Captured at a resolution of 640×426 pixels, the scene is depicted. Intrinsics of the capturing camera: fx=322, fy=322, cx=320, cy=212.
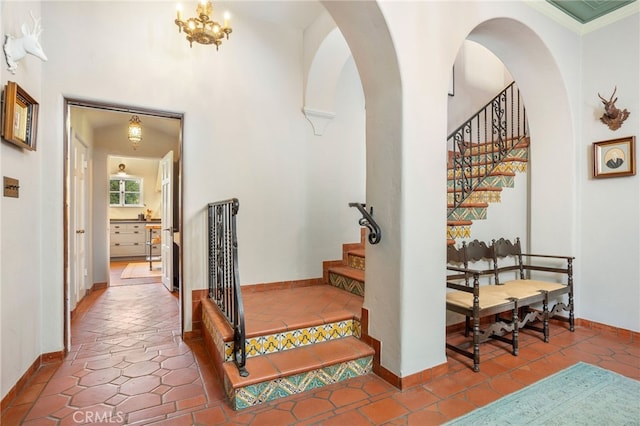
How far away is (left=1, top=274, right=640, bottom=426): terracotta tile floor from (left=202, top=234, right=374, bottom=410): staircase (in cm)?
8

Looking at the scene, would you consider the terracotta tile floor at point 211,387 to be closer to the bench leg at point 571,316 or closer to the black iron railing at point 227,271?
the bench leg at point 571,316

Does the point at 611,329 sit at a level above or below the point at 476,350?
below

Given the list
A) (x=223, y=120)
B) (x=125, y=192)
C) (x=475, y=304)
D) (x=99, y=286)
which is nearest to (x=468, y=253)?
(x=475, y=304)

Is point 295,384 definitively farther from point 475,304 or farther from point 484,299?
point 484,299

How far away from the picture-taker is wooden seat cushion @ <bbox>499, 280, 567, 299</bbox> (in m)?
2.82

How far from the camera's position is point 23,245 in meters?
2.21

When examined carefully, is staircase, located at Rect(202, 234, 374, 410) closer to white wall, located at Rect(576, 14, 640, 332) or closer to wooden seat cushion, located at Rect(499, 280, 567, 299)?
wooden seat cushion, located at Rect(499, 280, 567, 299)

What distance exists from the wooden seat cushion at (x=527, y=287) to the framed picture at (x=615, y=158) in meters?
1.17

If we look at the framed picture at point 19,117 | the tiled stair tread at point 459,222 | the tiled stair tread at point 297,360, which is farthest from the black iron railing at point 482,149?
the framed picture at point 19,117

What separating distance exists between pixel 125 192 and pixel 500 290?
30.7 ft

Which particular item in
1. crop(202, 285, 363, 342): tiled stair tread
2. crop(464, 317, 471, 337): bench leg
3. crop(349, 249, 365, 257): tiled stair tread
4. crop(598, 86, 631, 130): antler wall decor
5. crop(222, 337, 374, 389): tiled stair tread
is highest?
crop(598, 86, 631, 130): antler wall decor

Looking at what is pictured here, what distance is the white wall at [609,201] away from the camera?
294 cm

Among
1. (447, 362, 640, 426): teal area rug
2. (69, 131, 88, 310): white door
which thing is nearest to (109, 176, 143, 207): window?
(69, 131, 88, 310): white door

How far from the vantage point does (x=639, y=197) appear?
2.90 m
